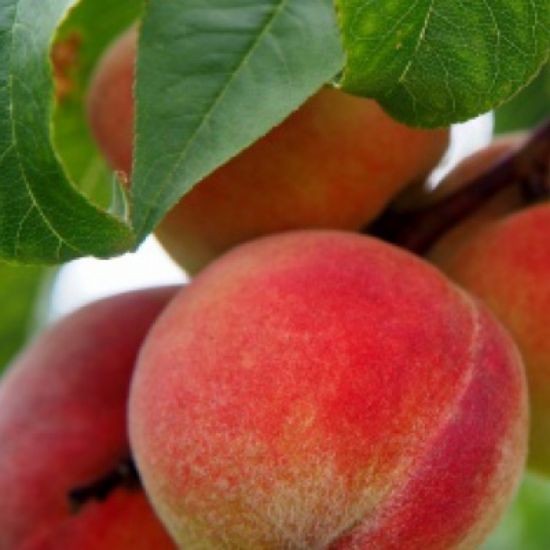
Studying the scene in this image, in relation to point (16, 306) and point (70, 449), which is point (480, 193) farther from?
point (16, 306)

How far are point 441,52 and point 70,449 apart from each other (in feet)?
1.40

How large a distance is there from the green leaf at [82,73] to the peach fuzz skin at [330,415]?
0.45 metres

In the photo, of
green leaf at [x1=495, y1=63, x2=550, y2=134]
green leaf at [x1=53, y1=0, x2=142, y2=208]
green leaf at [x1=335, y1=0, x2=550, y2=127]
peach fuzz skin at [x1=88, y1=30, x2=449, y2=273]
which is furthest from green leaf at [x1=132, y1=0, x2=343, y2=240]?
green leaf at [x1=495, y1=63, x2=550, y2=134]

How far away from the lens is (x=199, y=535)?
851 mm

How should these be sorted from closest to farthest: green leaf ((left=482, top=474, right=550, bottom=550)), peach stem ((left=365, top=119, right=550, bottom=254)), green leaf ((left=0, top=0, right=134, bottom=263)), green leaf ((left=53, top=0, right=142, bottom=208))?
1. green leaf ((left=0, top=0, right=134, bottom=263))
2. peach stem ((left=365, top=119, right=550, bottom=254))
3. green leaf ((left=53, top=0, right=142, bottom=208))
4. green leaf ((left=482, top=474, right=550, bottom=550))

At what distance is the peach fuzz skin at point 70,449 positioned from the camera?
1001 millimetres

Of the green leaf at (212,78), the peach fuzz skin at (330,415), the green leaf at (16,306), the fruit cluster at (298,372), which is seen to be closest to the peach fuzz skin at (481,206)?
the fruit cluster at (298,372)

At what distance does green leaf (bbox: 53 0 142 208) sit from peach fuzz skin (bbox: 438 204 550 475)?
0.41 meters

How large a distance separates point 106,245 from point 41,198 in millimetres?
52

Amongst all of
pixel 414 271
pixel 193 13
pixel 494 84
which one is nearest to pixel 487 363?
pixel 414 271

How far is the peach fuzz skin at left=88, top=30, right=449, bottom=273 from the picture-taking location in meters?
1.01

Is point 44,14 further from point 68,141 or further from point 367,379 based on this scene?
point 68,141

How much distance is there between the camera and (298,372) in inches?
32.6

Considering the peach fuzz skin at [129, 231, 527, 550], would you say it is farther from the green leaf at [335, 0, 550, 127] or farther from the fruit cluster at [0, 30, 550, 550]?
the green leaf at [335, 0, 550, 127]
